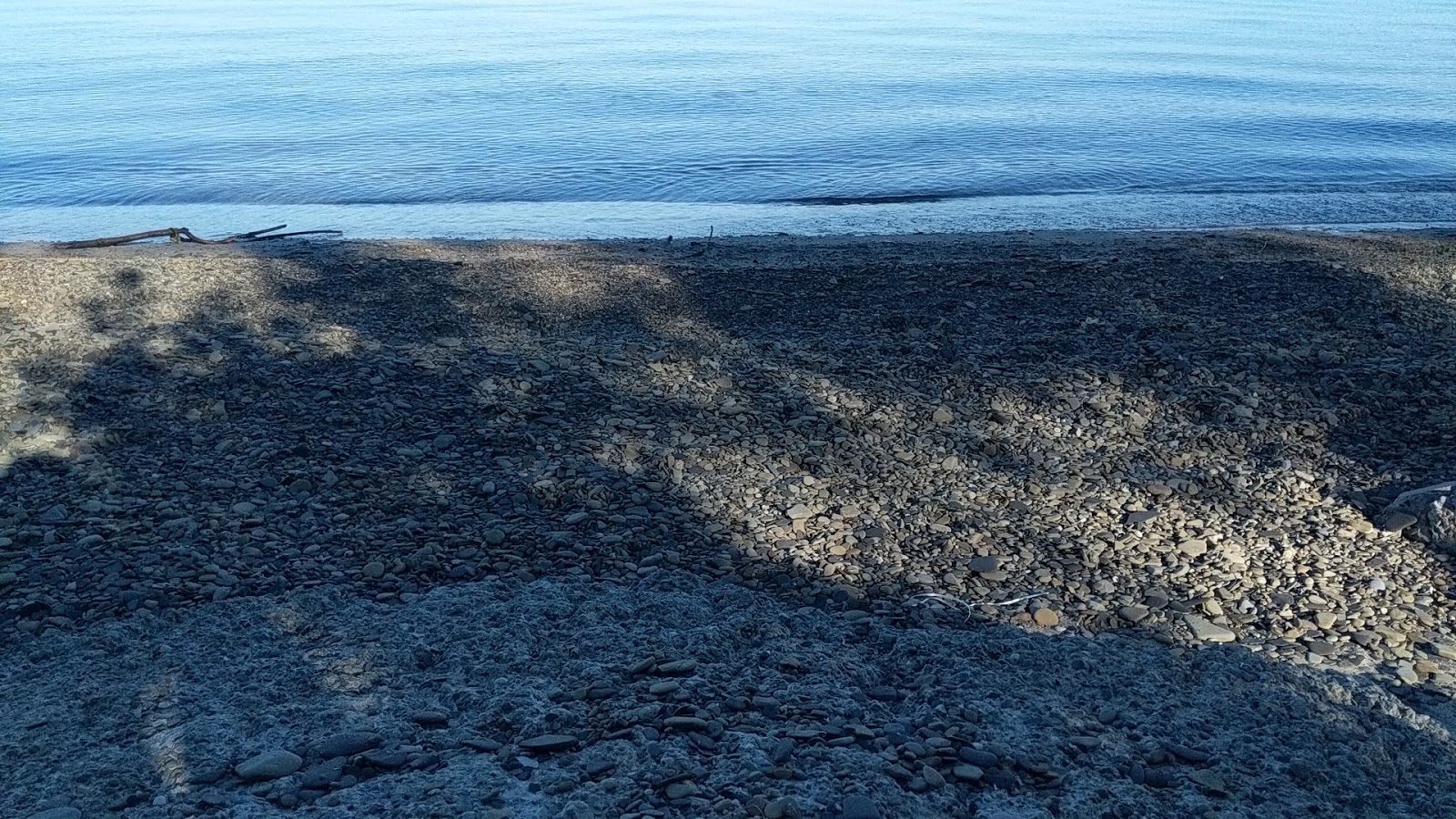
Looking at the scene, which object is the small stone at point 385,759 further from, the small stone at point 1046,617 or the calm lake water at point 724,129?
the calm lake water at point 724,129

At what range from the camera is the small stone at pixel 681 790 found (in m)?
2.80

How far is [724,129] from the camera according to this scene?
20984 millimetres

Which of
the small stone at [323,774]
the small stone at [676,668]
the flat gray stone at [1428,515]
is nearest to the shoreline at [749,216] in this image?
the flat gray stone at [1428,515]

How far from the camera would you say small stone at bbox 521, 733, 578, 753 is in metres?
2.99

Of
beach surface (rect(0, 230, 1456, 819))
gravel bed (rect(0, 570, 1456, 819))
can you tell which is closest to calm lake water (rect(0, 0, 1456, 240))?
beach surface (rect(0, 230, 1456, 819))

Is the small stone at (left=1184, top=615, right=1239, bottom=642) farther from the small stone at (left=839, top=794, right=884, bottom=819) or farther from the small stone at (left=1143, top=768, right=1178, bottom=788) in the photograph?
the small stone at (left=839, top=794, right=884, bottom=819)

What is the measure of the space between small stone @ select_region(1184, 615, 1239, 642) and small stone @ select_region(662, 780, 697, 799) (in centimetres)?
174

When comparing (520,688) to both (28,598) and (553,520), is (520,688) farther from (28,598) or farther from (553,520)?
(28,598)

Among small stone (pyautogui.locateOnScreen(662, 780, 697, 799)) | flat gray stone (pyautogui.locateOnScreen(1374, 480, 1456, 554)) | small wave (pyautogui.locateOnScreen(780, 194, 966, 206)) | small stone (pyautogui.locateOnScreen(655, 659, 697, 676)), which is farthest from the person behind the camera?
small wave (pyautogui.locateOnScreen(780, 194, 966, 206))

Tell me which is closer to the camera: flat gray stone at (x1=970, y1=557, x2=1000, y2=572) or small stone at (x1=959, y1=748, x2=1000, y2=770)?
small stone at (x1=959, y1=748, x2=1000, y2=770)

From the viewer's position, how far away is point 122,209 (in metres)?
15.6

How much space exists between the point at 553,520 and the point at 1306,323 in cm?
458

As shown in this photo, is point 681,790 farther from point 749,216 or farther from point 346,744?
point 749,216

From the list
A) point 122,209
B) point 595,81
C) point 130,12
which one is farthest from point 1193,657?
point 130,12
